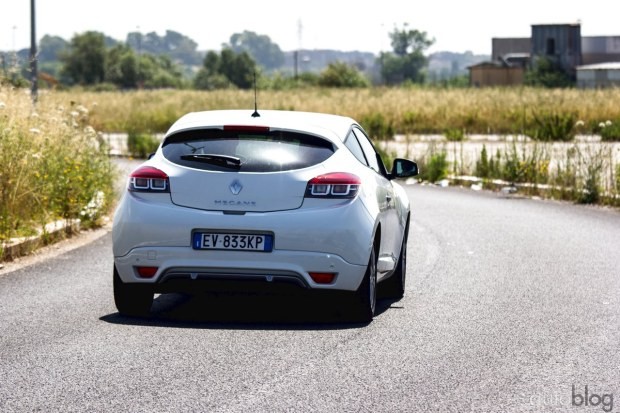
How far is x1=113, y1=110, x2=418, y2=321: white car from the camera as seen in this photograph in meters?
8.88

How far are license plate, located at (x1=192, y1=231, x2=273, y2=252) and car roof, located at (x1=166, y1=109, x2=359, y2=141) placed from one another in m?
0.84

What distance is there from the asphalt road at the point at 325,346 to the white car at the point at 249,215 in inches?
13.8

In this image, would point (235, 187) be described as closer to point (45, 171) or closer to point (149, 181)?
point (149, 181)

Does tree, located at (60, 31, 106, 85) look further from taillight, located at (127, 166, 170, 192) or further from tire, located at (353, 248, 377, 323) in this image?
tire, located at (353, 248, 377, 323)

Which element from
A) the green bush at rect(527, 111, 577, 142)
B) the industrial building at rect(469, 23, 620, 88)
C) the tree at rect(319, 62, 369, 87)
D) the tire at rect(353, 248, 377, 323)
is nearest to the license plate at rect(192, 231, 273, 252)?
the tire at rect(353, 248, 377, 323)

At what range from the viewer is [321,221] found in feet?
29.2

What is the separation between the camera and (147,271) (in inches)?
359

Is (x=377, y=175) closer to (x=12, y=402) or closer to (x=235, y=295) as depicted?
(x=235, y=295)

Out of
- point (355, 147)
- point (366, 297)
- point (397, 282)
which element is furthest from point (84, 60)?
point (366, 297)

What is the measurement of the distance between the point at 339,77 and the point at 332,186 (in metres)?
113

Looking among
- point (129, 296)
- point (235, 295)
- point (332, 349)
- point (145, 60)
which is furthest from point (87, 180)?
point (145, 60)

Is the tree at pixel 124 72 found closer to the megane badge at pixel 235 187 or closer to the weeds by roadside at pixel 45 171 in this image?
the weeds by roadside at pixel 45 171

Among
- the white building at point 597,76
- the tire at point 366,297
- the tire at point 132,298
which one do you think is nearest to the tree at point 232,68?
the white building at point 597,76

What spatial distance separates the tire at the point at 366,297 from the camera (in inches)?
362
